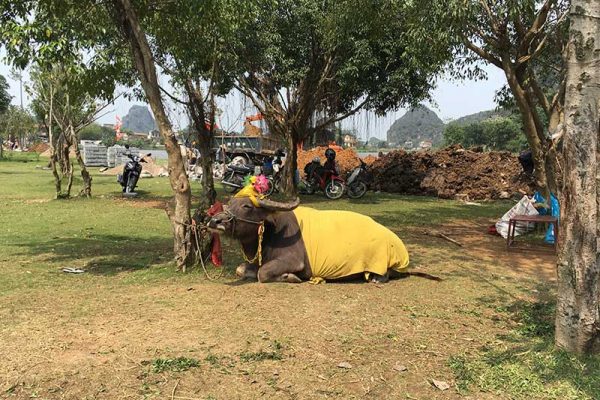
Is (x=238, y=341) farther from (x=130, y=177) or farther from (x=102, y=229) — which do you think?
(x=130, y=177)

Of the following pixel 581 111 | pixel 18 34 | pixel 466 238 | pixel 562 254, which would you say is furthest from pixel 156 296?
pixel 466 238

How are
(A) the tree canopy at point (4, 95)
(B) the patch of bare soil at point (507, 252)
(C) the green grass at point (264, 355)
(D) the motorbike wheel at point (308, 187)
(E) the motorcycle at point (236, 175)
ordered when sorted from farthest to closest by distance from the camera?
(A) the tree canopy at point (4, 95)
(E) the motorcycle at point (236, 175)
(D) the motorbike wheel at point (308, 187)
(B) the patch of bare soil at point (507, 252)
(C) the green grass at point (264, 355)

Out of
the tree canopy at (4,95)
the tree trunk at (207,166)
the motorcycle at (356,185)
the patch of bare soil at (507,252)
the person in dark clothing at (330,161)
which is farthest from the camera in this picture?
the tree canopy at (4,95)

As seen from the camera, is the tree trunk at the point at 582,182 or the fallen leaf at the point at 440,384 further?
the tree trunk at the point at 582,182

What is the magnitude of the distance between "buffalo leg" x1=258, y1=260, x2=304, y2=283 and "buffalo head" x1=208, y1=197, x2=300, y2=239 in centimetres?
44

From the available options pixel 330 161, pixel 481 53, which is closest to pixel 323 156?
pixel 330 161

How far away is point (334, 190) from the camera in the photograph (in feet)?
57.0

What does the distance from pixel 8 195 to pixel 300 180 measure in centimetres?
974

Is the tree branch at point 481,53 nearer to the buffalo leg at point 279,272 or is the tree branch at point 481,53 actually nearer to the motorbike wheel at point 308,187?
the buffalo leg at point 279,272

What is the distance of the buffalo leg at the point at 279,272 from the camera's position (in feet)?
20.3

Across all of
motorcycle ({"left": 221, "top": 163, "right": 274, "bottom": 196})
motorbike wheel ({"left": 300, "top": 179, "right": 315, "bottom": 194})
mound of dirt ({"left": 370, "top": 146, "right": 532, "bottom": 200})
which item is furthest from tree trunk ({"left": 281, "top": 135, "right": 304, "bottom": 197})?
mound of dirt ({"left": 370, "top": 146, "right": 532, "bottom": 200})

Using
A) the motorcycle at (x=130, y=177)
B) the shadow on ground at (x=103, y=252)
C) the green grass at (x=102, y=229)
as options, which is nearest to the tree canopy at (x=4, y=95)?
the green grass at (x=102, y=229)

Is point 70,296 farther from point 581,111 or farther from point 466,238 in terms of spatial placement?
point 466,238

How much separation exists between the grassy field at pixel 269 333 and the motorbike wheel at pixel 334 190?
916 centimetres
